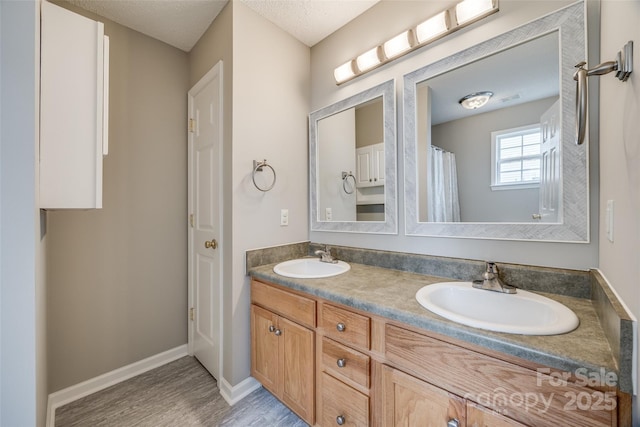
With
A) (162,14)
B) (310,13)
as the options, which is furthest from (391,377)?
(162,14)

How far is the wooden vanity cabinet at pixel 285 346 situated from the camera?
1217 millimetres

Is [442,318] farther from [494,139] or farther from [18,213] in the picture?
[18,213]

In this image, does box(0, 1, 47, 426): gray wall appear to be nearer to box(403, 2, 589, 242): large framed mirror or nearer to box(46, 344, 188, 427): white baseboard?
box(46, 344, 188, 427): white baseboard

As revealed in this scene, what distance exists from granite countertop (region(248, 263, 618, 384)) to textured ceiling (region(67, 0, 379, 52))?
1.68 metres

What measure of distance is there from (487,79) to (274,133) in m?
1.26

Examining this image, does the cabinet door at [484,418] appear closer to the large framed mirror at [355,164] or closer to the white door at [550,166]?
the white door at [550,166]

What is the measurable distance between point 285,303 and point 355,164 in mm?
1008

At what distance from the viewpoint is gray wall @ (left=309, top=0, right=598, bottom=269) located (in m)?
1.01

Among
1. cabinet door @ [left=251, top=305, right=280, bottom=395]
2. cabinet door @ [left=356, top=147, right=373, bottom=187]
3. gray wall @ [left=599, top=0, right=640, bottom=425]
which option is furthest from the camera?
cabinet door @ [left=356, top=147, right=373, bottom=187]

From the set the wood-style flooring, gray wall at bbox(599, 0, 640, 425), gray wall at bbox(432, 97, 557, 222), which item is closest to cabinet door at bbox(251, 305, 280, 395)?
the wood-style flooring

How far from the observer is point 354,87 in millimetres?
1702

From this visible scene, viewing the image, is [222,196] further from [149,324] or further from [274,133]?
[149,324]

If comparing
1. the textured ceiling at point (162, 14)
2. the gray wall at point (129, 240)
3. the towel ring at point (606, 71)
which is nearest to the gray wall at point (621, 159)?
the towel ring at point (606, 71)

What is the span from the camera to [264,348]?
4.86 ft
